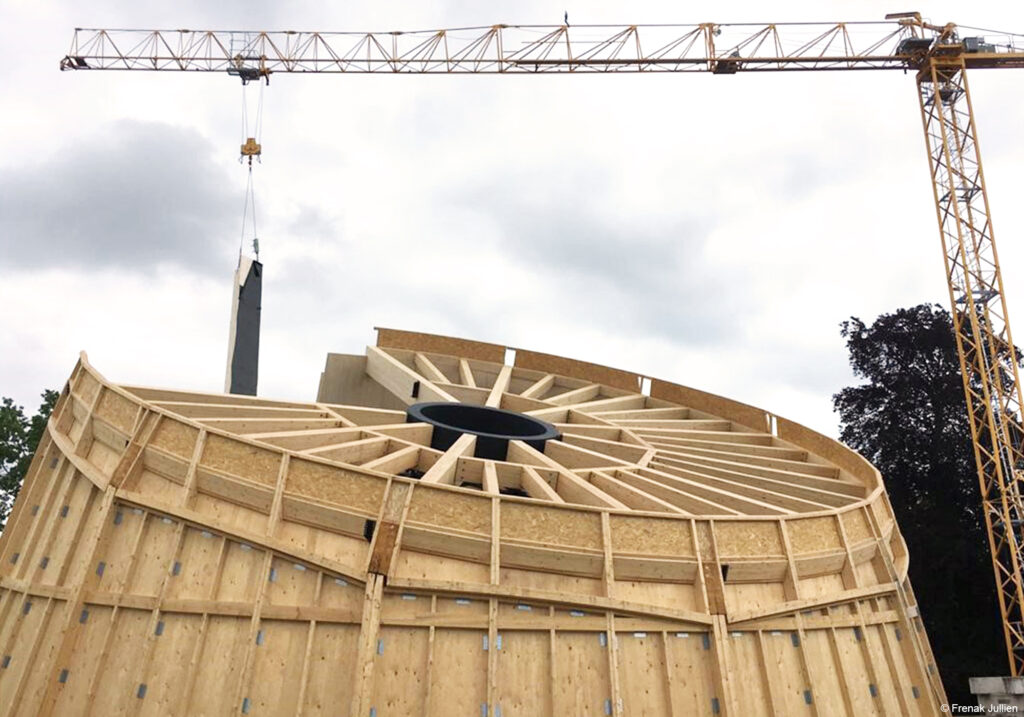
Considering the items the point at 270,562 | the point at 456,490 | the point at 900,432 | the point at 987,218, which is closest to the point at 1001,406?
the point at 900,432

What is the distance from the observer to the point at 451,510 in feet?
48.3

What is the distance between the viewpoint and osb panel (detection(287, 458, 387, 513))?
1473cm

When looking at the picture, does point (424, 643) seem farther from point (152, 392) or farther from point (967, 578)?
point (967, 578)

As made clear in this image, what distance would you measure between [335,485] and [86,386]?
8.77 metres

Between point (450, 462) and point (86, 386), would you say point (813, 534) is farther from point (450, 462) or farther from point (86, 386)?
point (86, 386)

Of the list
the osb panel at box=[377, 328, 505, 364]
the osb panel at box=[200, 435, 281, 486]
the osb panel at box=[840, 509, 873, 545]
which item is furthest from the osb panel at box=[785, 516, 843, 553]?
the osb panel at box=[377, 328, 505, 364]

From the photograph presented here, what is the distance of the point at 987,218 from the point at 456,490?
150 feet

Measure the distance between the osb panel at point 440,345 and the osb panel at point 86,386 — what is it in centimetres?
1436

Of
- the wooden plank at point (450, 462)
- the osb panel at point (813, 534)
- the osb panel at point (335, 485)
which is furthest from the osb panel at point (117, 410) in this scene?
the osb panel at point (813, 534)

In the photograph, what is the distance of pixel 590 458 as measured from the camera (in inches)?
872

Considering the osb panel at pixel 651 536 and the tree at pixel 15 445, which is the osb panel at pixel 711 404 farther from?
the tree at pixel 15 445

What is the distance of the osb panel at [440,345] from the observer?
3328cm

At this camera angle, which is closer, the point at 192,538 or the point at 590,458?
the point at 192,538

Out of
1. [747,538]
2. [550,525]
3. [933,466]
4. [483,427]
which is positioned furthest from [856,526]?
[933,466]
